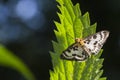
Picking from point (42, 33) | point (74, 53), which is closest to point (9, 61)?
point (74, 53)

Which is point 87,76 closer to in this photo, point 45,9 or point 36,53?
point 36,53

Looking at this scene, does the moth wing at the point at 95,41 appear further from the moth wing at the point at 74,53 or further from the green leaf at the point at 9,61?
the green leaf at the point at 9,61

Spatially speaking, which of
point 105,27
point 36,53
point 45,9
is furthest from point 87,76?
point 45,9

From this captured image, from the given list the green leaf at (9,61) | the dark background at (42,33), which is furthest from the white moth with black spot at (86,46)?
the dark background at (42,33)

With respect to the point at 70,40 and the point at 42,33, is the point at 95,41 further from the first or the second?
the point at 42,33

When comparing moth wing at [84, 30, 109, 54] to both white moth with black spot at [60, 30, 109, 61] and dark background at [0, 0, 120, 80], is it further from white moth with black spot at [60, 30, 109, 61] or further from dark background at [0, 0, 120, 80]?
dark background at [0, 0, 120, 80]

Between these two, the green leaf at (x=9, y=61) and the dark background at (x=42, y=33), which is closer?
the green leaf at (x=9, y=61)
